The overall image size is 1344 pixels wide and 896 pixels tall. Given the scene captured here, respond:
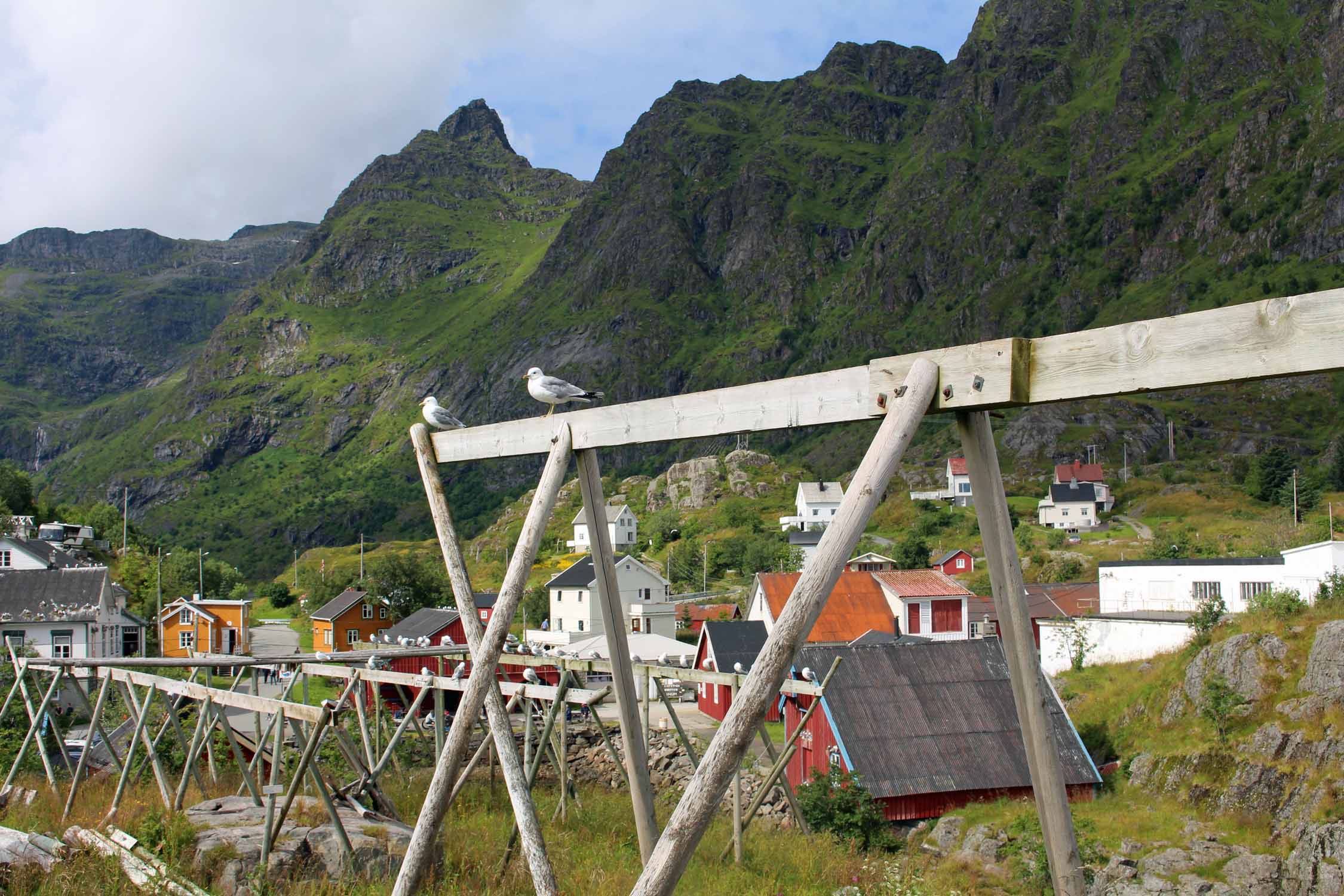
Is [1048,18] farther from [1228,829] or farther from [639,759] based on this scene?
[639,759]

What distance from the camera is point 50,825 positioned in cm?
909

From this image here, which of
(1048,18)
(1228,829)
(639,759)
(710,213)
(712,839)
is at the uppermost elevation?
(1048,18)

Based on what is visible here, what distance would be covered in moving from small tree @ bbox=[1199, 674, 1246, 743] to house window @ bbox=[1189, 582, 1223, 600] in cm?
1009

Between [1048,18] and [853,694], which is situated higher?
[1048,18]

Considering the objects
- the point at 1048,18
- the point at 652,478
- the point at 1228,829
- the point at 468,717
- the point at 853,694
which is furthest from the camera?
the point at 1048,18

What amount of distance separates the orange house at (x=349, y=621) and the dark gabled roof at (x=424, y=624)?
17.3 feet

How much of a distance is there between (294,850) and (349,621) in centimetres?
4135

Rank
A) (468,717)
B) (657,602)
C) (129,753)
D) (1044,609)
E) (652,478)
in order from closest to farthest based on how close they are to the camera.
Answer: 1. (468,717)
2. (129,753)
3. (1044,609)
4. (657,602)
5. (652,478)

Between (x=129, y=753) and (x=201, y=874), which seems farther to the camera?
(x=129, y=753)

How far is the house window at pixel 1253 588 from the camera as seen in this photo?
99.5ft

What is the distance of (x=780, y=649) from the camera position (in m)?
3.72

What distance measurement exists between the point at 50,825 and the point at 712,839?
6.02 metres

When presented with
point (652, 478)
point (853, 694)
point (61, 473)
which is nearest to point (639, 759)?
point (853, 694)

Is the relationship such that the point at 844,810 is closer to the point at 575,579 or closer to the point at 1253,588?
the point at 1253,588
